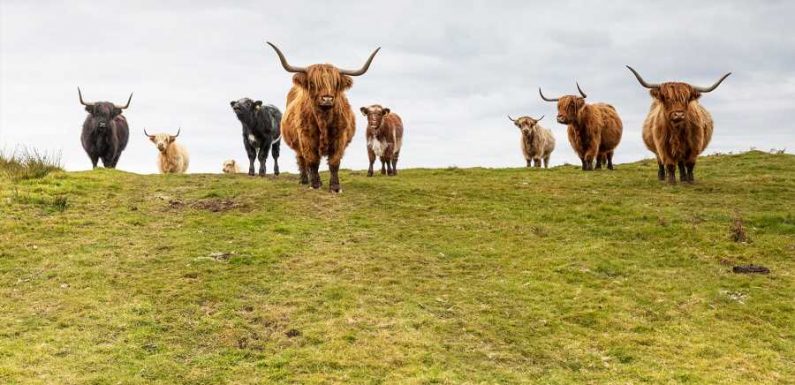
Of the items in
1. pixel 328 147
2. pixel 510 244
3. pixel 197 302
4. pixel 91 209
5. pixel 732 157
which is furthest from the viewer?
pixel 732 157

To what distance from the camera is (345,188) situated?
58.6ft

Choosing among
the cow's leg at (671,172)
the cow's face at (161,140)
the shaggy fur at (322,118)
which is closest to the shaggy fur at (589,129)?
the cow's leg at (671,172)

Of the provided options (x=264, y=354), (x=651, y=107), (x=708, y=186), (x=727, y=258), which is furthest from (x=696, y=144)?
(x=264, y=354)

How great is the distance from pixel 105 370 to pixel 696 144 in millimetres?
14120

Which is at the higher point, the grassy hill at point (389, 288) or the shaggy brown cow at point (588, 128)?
the shaggy brown cow at point (588, 128)

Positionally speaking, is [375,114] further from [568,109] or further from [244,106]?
[568,109]

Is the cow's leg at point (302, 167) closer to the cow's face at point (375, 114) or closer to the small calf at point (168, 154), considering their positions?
the cow's face at point (375, 114)

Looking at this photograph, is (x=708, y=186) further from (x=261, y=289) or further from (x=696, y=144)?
(x=261, y=289)

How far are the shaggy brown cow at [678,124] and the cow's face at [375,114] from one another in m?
6.55

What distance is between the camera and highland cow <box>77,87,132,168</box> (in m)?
21.9

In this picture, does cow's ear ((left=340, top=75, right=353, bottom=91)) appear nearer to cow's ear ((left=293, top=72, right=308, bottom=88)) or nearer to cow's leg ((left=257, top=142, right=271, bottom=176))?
cow's ear ((left=293, top=72, right=308, bottom=88))

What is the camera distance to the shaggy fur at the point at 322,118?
15.9 meters

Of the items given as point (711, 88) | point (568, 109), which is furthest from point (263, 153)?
point (711, 88)

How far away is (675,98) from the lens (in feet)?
57.1
